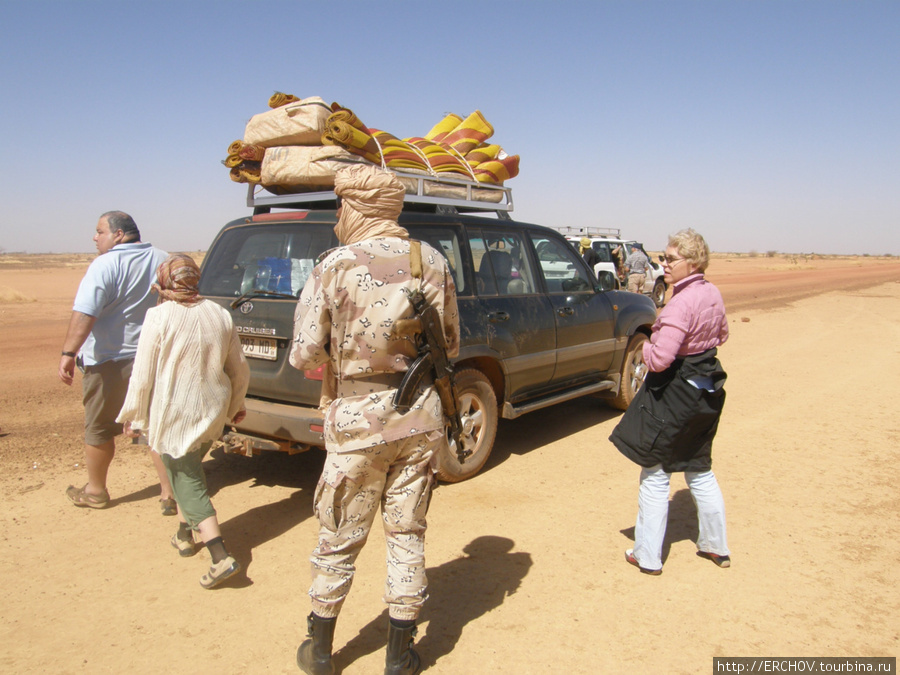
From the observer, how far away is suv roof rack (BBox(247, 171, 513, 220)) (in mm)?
5074

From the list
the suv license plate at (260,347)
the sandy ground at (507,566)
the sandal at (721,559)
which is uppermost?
the suv license plate at (260,347)

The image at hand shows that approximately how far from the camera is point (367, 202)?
2.71 m

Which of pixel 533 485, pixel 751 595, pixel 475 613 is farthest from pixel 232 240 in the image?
pixel 751 595

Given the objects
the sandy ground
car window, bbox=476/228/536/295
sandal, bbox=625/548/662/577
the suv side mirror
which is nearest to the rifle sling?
the sandy ground

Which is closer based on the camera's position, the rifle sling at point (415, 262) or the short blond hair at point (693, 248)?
the rifle sling at point (415, 262)

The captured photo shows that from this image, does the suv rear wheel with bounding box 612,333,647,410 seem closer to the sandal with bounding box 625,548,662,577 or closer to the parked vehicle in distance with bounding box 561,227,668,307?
the sandal with bounding box 625,548,662,577

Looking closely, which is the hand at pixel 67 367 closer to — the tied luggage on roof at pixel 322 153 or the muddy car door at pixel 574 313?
the tied luggage on roof at pixel 322 153

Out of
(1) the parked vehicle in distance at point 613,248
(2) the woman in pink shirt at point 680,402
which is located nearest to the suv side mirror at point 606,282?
(2) the woman in pink shirt at point 680,402

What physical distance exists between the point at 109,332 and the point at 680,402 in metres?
3.51

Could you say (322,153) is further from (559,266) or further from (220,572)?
(220,572)

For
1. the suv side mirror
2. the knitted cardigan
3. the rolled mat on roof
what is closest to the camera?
the knitted cardigan

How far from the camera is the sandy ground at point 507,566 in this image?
310cm

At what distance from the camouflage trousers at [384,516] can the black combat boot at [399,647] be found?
0.04m

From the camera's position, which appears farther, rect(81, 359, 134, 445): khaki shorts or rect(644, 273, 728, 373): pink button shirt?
rect(81, 359, 134, 445): khaki shorts
